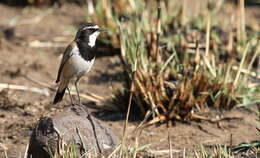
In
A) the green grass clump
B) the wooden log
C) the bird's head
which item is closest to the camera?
the wooden log

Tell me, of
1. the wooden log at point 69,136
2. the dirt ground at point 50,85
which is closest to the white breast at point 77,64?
the dirt ground at point 50,85

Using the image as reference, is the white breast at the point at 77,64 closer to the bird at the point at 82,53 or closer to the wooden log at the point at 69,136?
the bird at the point at 82,53

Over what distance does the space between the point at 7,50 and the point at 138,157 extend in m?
4.20

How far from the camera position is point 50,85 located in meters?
7.95

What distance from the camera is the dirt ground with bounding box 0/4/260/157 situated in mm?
6465

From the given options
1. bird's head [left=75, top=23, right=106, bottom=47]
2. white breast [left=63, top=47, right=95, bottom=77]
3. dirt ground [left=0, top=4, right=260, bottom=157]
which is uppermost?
bird's head [left=75, top=23, right=106, bottom=47]

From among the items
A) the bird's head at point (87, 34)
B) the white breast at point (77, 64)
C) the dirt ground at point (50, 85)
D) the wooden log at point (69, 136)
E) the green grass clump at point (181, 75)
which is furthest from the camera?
the green grass clump at point (181, 75)

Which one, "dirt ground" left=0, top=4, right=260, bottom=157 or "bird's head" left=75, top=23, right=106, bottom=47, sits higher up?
"bird's head" left=75, top=23, right=106, bottom=47

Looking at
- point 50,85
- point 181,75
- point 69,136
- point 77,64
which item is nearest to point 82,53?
point 77,64

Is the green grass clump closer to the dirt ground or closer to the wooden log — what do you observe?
the dirt ground

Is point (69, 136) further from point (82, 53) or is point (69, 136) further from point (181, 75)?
point (181, 75)

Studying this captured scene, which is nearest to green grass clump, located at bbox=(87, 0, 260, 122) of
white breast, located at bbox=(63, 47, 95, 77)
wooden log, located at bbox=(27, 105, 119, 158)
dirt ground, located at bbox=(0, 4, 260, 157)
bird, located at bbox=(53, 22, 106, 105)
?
dirt ground, located at bbox=(0, 4, 260, 157)

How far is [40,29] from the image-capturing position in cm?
1017

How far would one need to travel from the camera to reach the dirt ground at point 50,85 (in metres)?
6.46
